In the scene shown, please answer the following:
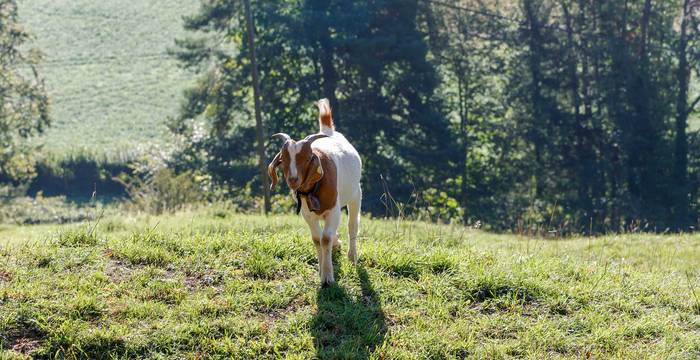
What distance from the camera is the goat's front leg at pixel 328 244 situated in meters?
8.81

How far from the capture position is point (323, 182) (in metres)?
8.66

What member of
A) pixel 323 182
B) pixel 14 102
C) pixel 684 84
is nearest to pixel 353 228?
pixel 323 182

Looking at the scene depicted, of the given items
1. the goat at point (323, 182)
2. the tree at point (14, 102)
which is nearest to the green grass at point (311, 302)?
the goat at point (323, 182)

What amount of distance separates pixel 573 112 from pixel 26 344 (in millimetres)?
30932

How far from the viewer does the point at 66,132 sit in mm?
51594

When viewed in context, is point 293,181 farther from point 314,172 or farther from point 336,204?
point 336,204

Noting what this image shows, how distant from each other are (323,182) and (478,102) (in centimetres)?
2928

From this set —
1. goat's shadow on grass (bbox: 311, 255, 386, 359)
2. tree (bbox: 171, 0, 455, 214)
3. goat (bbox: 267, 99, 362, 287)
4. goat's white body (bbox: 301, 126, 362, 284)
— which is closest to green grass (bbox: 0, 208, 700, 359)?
goat's shadow on grass (bbox: 311, 255, 386, 359)

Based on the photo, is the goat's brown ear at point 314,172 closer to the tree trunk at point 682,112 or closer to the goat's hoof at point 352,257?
the goat's hoof at point 352,257

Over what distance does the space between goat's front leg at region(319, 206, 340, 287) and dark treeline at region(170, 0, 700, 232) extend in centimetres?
2046

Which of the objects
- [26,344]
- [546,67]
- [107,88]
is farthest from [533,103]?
[107,88]

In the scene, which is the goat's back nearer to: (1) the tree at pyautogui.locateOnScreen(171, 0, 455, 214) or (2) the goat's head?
(2) the goat's head

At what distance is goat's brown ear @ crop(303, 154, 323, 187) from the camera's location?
8250 millimetres

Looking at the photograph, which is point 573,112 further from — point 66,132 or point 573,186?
point 66,132
